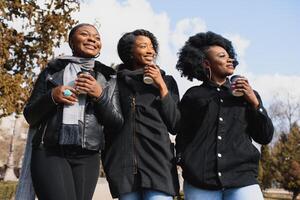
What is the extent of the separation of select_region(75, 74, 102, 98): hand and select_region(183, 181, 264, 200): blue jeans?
1154mm

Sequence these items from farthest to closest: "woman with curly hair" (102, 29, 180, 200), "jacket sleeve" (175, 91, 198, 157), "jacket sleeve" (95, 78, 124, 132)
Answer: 1. "jacket sleeve" (175, 91, 198, 157)
2. "woman with curly hair" (102, 29, 180, 200)
3. "jacket sleeve" (95, 78, 124, 132)

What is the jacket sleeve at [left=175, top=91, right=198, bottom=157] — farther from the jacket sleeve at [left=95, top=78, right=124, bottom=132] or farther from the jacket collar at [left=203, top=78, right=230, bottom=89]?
the jacket sleeve at [left=95, top=78, right=124, bottom=132]

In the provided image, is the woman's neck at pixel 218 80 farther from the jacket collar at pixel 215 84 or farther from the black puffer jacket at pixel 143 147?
the black puffer jacket at pixel 143 147

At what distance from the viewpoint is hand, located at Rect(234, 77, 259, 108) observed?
3.33 meters

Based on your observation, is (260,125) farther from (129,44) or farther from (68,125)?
(68,125)

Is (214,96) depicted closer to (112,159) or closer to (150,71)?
(150,71)

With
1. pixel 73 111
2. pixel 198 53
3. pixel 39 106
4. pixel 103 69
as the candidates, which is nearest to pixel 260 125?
pixel 198 53

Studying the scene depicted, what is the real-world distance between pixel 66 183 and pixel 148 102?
96 centimetres

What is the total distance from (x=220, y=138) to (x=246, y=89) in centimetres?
46

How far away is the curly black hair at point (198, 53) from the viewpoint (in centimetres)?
391

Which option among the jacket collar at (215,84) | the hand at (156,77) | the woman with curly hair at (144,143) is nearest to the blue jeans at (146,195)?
the woman with curly hair at (144,143)

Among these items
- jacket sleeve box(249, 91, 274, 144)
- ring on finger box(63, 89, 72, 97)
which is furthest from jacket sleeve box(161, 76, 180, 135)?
ring on finger box(63, 89, 72, 97)

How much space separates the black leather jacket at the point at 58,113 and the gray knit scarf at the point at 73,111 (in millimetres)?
35

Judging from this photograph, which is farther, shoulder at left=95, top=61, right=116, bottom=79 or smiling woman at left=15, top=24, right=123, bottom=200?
shoulder at left=95, top=61, right=116, bottom=79
